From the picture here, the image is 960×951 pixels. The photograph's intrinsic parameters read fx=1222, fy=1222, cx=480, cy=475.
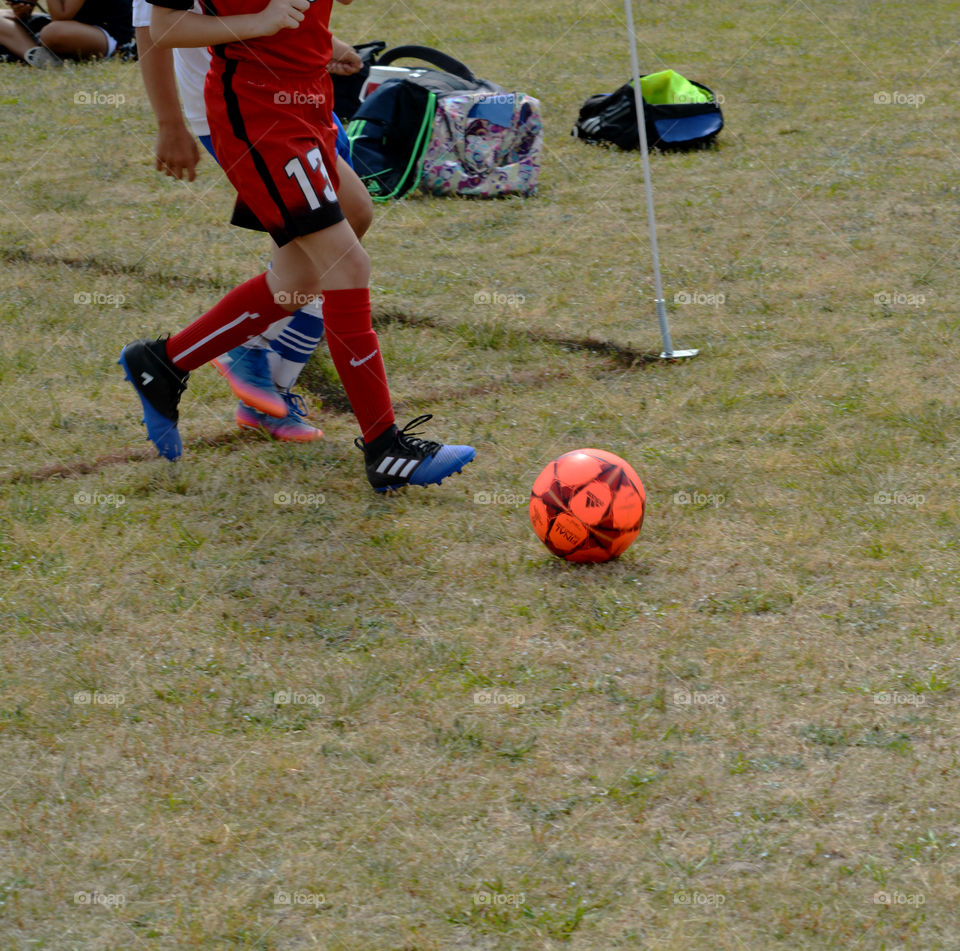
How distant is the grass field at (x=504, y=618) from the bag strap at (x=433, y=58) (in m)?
1.64

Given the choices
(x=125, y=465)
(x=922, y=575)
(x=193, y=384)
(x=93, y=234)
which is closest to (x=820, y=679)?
(x=922, y=575)

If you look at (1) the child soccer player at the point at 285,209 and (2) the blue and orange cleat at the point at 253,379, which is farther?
(2) the blue and orange cleat at the point at 253,379

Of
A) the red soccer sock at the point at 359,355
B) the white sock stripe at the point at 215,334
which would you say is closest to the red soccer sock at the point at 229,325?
the white sock stripe at the point at 215,334

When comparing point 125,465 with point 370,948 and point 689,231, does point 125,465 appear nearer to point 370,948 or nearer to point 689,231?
point 370,948

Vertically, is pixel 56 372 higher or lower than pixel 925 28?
higher

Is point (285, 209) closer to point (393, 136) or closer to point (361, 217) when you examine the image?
point (361, 217)

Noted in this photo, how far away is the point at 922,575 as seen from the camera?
3553mm

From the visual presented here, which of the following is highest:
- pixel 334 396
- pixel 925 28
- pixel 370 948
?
pixel 370 948

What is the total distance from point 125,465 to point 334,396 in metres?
0.98

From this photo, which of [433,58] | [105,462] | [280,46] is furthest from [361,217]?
[433,58]

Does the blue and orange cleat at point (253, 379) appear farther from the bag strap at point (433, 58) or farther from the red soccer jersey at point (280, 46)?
the bag strap at point (433, 58)

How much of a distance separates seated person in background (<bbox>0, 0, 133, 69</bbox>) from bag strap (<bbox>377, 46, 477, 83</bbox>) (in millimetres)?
4230

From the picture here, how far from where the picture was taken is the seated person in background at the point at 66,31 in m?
11.1

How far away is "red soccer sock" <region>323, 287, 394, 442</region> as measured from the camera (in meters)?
3.93
